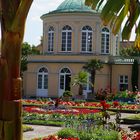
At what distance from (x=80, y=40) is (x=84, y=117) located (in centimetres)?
2436

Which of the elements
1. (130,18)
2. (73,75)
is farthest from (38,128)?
(73,75)

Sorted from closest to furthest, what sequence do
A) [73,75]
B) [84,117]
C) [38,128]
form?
[38,128]
[84,117]
[73,75]

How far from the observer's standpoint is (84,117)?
1986cm

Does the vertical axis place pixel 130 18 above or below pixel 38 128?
above

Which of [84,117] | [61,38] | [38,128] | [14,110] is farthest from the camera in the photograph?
[61,38]

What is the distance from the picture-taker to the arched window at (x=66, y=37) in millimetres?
44031

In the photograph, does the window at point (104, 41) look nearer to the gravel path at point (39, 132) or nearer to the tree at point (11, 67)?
the gravel path at point (39, 132)

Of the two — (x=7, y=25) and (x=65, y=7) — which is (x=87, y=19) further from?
(x=7, y=25)

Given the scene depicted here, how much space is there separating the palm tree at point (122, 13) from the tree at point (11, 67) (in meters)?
1.52

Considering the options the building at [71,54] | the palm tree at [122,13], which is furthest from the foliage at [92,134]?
the building at [71,54]

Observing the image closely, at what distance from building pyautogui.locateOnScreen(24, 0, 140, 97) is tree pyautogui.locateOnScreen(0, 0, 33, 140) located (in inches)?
1353

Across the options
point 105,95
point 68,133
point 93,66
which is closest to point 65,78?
point 93,66

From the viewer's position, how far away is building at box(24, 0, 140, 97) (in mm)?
41438

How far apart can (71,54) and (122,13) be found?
35202mm
